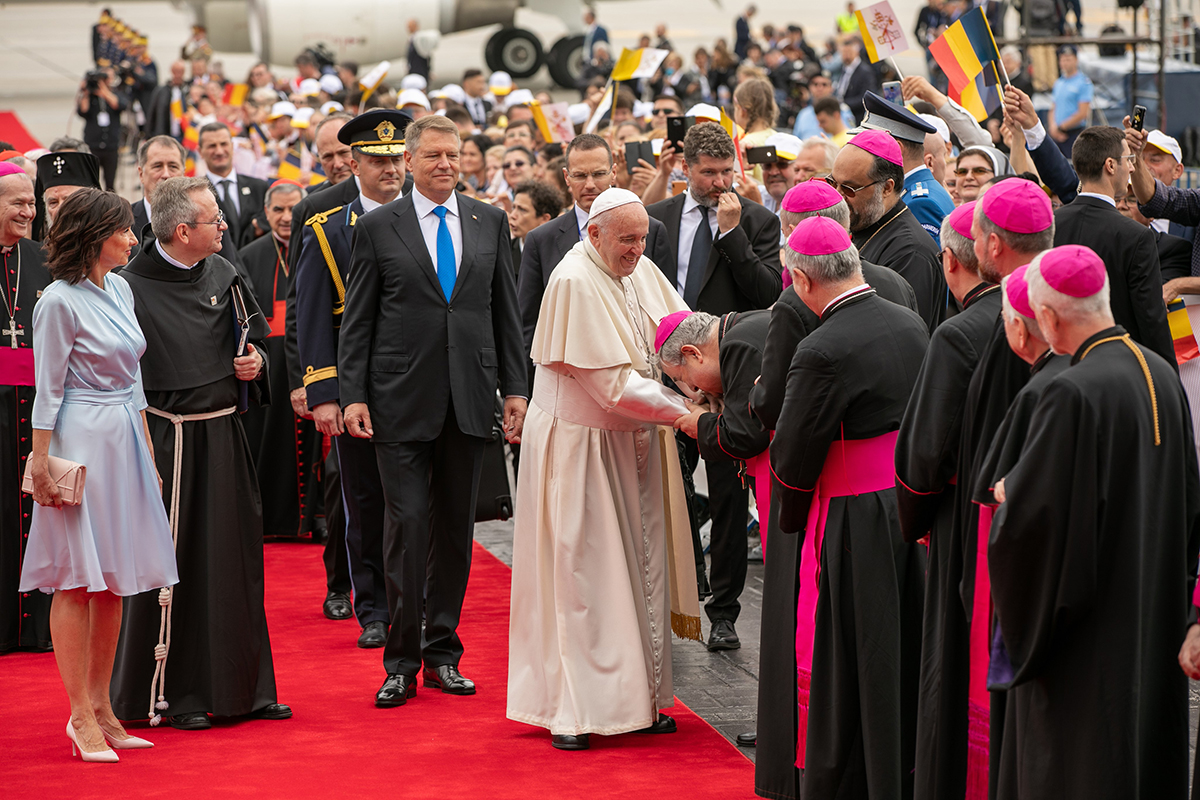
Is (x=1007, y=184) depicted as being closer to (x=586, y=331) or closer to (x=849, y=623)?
(x=849, y=623)

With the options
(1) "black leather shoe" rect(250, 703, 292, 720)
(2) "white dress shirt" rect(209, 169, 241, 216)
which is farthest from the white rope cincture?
(2) "white dress shirt" rect(209, 169, 241, 216)

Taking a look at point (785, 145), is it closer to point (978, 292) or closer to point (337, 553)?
point (337, 553)

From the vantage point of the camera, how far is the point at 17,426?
6.30 metres

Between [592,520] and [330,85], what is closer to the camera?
[592,520]

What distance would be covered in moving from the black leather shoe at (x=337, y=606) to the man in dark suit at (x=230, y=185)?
11.0 feet

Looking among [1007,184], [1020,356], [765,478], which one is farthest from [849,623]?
[1007,184]

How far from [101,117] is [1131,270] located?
56.8ft

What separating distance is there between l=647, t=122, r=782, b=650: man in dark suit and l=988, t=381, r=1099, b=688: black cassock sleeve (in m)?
2.93

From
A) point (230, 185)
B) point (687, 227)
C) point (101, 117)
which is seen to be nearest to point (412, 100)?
point (230, 185)

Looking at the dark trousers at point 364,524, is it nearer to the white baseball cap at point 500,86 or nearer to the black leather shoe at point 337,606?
the black leather shoe at point 337,606

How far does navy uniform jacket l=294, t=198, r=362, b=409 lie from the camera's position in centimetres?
583

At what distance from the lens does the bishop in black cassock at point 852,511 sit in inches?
153

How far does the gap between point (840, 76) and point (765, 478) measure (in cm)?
1938

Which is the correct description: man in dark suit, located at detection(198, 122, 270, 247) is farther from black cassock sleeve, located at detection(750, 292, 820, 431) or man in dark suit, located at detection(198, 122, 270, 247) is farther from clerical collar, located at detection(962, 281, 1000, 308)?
clerical collar, located at detection(962, 281, 1000, 308)
